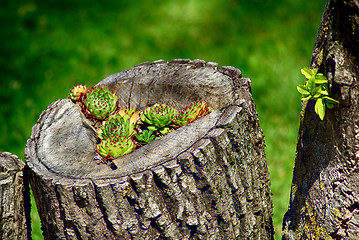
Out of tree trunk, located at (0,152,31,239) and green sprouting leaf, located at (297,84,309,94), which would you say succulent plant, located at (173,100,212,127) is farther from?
tree trunk, located at (0,152,31,239)

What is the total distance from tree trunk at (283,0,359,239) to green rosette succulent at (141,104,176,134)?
0.75m

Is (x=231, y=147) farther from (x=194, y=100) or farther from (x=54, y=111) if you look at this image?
(x=54, y=111)

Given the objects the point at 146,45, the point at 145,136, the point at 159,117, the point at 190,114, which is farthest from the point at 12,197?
the point at 146,45

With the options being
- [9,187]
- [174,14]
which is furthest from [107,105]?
[174,14]

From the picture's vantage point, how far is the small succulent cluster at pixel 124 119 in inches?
83.0

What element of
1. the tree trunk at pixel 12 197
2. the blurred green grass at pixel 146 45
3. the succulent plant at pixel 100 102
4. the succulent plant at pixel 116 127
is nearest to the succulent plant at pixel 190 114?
the succulent plant at pixel 116 127

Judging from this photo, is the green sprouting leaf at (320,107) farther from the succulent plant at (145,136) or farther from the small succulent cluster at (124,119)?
the succulent plant at (145,136)

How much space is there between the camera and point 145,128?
96.4 inches

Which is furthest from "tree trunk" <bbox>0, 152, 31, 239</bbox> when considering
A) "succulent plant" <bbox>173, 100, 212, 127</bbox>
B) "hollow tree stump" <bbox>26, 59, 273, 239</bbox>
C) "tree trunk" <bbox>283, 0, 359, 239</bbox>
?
"tree trunk" <bbox>283, 0, 359, 239</bbox>

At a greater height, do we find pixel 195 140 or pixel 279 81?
pixel 279 81

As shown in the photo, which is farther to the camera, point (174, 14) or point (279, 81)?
point (174, 14)

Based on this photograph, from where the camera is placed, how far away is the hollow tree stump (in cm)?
189

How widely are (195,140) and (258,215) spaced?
645 mm

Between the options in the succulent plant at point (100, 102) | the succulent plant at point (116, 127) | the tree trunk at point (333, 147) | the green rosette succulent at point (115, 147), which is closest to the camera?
the tree trunk at point (333, 147)
